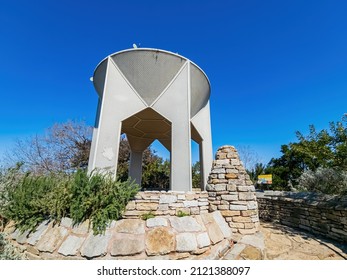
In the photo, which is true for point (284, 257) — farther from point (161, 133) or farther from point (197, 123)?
point (161, 133)

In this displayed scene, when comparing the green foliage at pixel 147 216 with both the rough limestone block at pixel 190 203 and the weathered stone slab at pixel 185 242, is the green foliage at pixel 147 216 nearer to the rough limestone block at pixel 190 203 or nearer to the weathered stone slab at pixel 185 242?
the weathered stone slab at pixel 185 242

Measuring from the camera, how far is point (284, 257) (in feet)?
11.4

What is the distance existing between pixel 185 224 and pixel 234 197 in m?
1.52

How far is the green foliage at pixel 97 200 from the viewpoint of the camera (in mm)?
3291

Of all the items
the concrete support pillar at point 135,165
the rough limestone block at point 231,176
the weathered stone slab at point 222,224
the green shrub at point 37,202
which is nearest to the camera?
the green shrub at point 37,202

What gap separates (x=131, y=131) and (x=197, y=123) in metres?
3.84

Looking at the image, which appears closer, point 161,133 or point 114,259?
point 114,259

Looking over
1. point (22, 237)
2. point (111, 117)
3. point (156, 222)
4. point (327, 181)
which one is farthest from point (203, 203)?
point (327, 181)

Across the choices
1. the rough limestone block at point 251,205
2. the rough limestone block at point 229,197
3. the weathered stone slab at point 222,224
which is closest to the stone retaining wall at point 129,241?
the weathered stone slab at point 222,224

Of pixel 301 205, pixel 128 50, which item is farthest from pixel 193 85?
pixel 301 205

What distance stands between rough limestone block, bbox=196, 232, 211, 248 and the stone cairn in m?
0.92

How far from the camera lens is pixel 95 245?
2953mm

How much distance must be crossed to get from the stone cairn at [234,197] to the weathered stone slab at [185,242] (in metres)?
1.20

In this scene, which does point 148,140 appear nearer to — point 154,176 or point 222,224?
point 154,176
